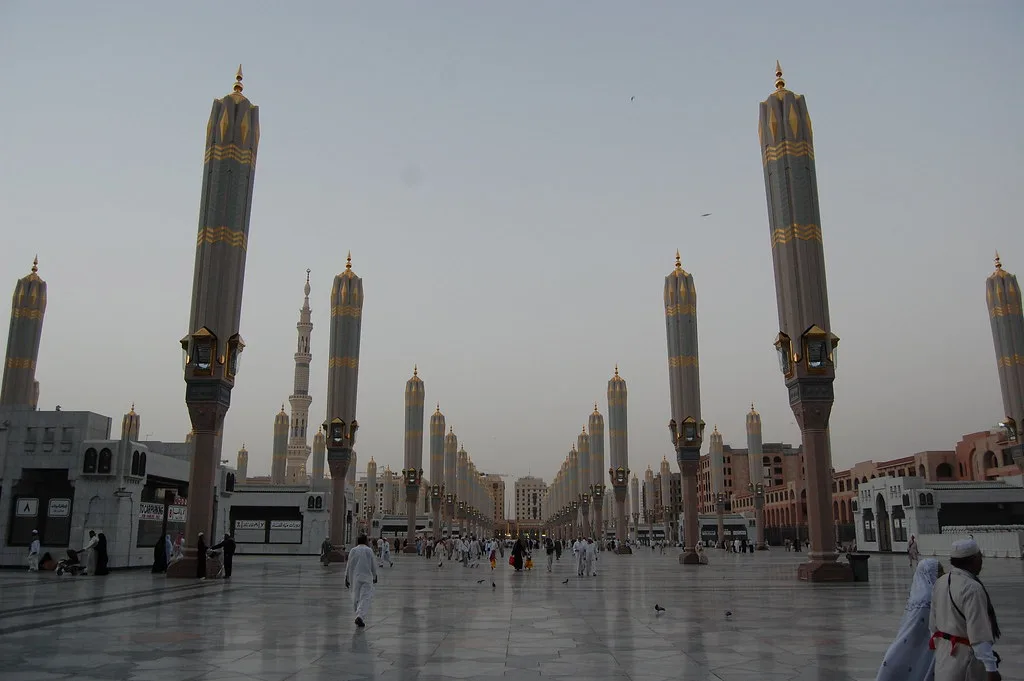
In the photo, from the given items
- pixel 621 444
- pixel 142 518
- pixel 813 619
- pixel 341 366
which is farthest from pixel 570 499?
pixel 813 619

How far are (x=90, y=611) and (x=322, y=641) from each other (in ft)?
21.8

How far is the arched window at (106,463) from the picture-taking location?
30.3m

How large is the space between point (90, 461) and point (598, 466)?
5353cm

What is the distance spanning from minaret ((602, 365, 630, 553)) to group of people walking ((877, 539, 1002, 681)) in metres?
57.6

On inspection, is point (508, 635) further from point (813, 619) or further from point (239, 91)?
point (239, 91)

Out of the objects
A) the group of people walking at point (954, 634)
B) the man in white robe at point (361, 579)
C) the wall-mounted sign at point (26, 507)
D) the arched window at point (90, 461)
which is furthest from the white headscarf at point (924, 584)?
the wall-mounted sign at point (26, 507)

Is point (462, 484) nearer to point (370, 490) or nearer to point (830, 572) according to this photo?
point (370, 490)

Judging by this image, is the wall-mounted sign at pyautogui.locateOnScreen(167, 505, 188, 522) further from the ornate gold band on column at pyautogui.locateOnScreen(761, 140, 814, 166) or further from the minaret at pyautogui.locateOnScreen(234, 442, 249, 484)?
the minaret at pyautogui.locateOnScreen(234, 442, 249, 484)

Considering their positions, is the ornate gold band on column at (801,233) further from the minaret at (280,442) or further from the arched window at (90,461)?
the minaret at (280,442)

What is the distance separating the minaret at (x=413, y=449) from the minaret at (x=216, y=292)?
34.9 m

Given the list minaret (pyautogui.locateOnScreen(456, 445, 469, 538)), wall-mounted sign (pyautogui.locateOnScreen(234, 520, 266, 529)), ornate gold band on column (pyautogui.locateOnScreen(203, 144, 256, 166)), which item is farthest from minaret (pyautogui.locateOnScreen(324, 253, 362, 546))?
minaret (pyautogui.locateOnScreen(456, 445, 469, 538))

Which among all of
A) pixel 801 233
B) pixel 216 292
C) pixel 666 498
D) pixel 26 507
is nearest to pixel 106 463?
pixel 26 507

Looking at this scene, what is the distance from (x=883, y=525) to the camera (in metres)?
62.6

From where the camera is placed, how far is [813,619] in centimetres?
1427
